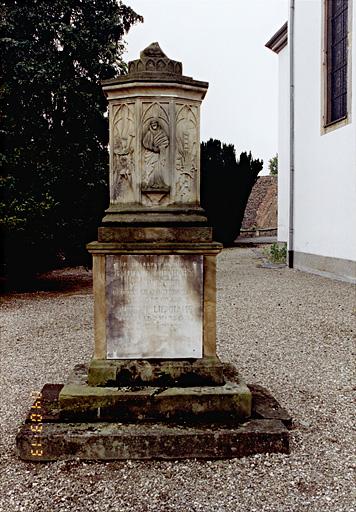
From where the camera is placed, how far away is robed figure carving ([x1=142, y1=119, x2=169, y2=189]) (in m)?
3.84

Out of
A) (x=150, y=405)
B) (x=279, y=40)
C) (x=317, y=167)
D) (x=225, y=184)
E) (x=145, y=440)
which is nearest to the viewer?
(x=145, y=440)

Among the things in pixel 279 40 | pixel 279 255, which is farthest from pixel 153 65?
pixel 279 40

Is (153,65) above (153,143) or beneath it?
above

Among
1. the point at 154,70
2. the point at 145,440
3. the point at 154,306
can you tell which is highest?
the point at 154,70

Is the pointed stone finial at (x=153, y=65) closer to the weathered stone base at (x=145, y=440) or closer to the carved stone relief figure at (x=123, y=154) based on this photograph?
the carved stone relief figure at (x=123, y=154)

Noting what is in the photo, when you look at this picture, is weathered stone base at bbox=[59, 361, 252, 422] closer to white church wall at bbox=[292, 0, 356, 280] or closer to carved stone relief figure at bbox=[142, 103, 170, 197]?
carved stone relief figure at bbox=[142, 103, 170, 197]

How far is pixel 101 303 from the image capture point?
12.6ft

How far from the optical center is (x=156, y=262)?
150 inches

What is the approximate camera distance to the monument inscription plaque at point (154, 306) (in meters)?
3.82

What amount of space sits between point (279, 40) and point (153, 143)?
15.9 m

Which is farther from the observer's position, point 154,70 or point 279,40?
point 279,40

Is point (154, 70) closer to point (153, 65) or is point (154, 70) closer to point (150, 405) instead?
point (153, 65)

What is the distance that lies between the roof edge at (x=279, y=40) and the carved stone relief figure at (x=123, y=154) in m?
15.0

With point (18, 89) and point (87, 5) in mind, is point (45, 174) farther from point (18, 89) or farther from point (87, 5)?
point (87, 5)
